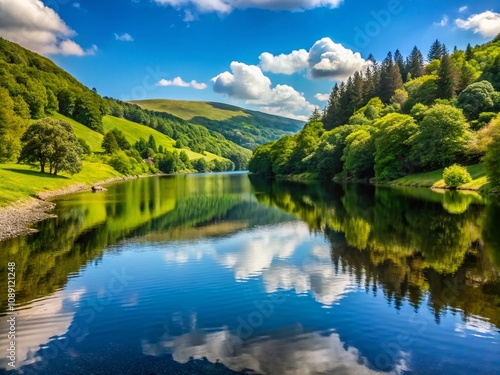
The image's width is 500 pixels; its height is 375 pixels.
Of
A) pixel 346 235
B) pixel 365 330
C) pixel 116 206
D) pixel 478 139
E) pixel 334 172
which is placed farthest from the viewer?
pixel 334 172

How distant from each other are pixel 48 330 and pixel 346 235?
2633 centimetres

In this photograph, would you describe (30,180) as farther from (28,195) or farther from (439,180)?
(439,180)

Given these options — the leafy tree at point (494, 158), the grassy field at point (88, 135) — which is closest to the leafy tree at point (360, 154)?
the leafy tree at point (494, 158)

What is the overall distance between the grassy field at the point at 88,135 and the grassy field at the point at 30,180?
5066cm

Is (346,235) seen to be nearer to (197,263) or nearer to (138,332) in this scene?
(197,263)

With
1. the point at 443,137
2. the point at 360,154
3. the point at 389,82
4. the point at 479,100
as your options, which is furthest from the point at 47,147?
the point at 389,82

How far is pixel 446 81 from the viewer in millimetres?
135875

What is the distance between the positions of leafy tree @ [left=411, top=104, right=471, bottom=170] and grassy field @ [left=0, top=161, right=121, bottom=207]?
272 feet

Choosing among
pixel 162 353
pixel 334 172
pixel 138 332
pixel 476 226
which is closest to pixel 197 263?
pixel 138 332

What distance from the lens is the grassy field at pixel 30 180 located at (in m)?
55.1

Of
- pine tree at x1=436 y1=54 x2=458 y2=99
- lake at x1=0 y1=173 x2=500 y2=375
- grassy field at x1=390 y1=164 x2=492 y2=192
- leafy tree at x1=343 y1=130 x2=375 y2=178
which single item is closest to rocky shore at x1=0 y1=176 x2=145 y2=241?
lake at x1=0 y1=173 x2=500 y2=375

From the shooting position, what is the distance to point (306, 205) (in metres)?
62.0

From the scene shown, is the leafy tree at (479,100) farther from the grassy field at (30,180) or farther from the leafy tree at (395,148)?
the grassy field at (30,180)

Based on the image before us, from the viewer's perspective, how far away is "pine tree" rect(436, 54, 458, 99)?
444 ft
